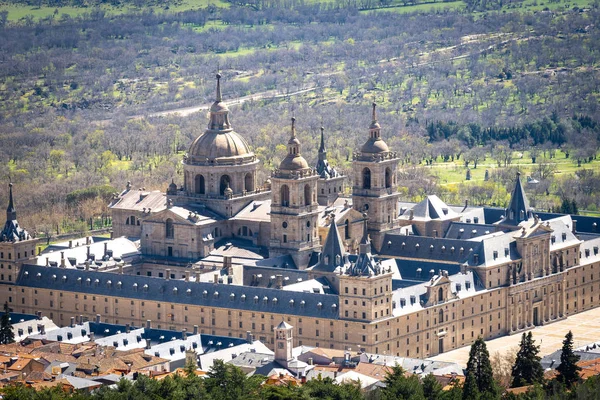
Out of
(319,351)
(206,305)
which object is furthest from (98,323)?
(319,351)

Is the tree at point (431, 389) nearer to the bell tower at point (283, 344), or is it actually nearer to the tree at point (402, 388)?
the tree at point (402, 388)

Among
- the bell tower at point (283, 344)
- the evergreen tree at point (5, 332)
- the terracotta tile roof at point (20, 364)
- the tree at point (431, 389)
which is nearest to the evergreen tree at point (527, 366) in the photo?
the tree at point (431, 389)

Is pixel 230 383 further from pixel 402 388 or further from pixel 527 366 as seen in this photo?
pixel 527 366

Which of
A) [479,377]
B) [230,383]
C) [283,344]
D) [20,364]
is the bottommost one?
[20,364]

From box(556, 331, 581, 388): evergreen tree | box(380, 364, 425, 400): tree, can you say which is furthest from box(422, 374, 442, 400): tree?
box(556, 331, 581, 388): evergreen tree

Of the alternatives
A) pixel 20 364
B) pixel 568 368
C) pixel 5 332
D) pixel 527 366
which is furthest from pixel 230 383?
pixel 5 332

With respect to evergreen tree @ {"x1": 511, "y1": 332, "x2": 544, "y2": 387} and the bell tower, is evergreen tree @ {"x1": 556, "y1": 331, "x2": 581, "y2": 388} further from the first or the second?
the bell tower
